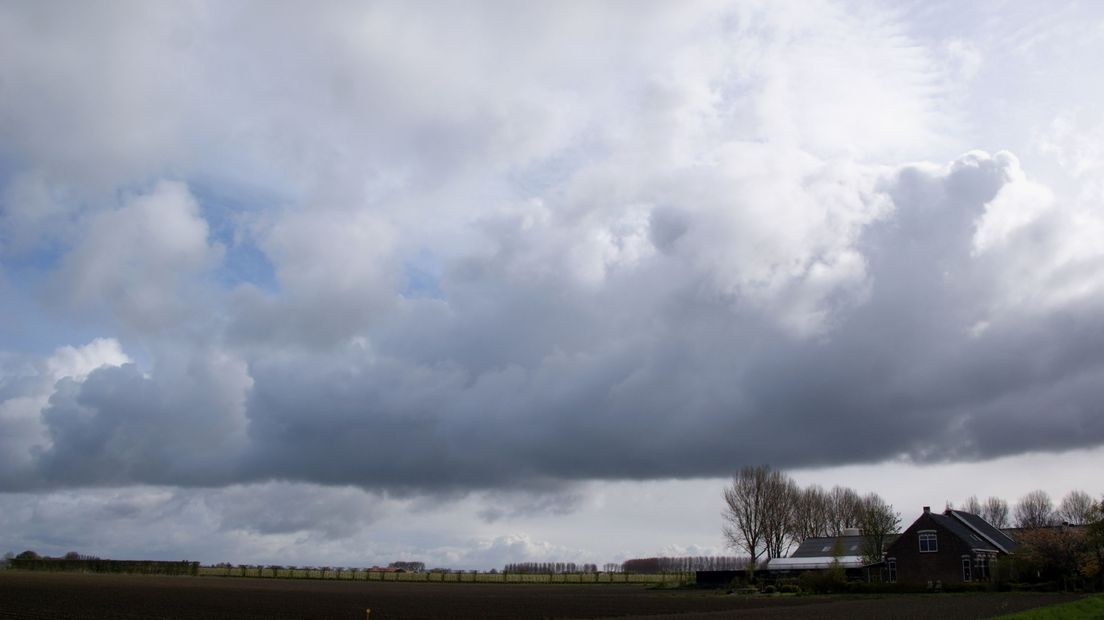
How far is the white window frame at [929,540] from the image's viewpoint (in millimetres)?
98125

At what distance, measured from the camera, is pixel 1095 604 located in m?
48.0

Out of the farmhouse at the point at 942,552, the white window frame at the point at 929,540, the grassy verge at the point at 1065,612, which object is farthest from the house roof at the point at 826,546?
the grassy verge at the point at 1065,612

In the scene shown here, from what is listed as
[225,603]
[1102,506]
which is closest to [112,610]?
[225,603]

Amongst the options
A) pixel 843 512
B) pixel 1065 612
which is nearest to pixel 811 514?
pixel 843 512

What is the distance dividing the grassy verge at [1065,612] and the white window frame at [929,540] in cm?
5151

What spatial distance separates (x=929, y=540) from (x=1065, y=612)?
58392 mm

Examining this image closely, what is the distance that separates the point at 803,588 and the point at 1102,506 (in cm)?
2905

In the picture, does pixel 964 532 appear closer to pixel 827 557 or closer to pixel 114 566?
pixel 827 557

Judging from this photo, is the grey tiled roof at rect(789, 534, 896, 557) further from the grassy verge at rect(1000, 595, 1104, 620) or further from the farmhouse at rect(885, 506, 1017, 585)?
the grassy verge at rect(1000, 595, 1104, 620)

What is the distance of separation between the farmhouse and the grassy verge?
48683 mm

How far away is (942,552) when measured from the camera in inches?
3834

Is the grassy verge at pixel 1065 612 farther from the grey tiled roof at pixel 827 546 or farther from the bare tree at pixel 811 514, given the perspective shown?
the bare tree at pixel 811 514

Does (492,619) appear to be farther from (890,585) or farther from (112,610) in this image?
(890,585)

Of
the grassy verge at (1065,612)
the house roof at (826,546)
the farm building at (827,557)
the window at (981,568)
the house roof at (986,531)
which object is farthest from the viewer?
the house roof at (826,546)
